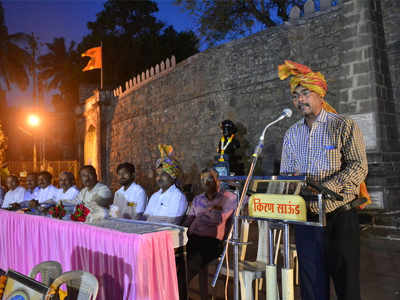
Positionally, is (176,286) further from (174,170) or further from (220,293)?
(174,170)

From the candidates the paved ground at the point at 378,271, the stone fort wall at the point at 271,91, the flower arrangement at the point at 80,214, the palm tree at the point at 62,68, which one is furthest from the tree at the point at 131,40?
the flower arrangement at the point at 80,214

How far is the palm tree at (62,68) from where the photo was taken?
31469 millimetres

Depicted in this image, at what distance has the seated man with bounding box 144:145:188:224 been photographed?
3824mm

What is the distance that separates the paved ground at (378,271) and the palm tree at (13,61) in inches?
980

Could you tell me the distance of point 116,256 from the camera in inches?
103

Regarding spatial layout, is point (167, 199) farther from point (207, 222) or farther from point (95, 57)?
point (95, 57)

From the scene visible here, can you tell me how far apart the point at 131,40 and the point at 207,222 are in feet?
84.6

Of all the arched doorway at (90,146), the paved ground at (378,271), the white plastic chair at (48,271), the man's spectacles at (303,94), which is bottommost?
the paved ground at (378,271)

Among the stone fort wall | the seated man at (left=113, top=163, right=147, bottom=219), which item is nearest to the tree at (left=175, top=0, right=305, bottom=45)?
the stone fort wall

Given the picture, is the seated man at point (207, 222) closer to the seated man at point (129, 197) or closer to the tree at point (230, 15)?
the seated man at point (129, 197)

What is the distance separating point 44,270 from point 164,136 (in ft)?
38.5

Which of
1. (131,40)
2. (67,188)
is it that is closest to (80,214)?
(67,188)

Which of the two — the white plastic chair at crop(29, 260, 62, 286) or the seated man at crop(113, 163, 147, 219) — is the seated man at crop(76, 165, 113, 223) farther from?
the white plastic chair at crop(29, 260, 62, 286)

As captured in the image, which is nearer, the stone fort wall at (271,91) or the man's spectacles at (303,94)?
the man's spectacles at (303,94)
